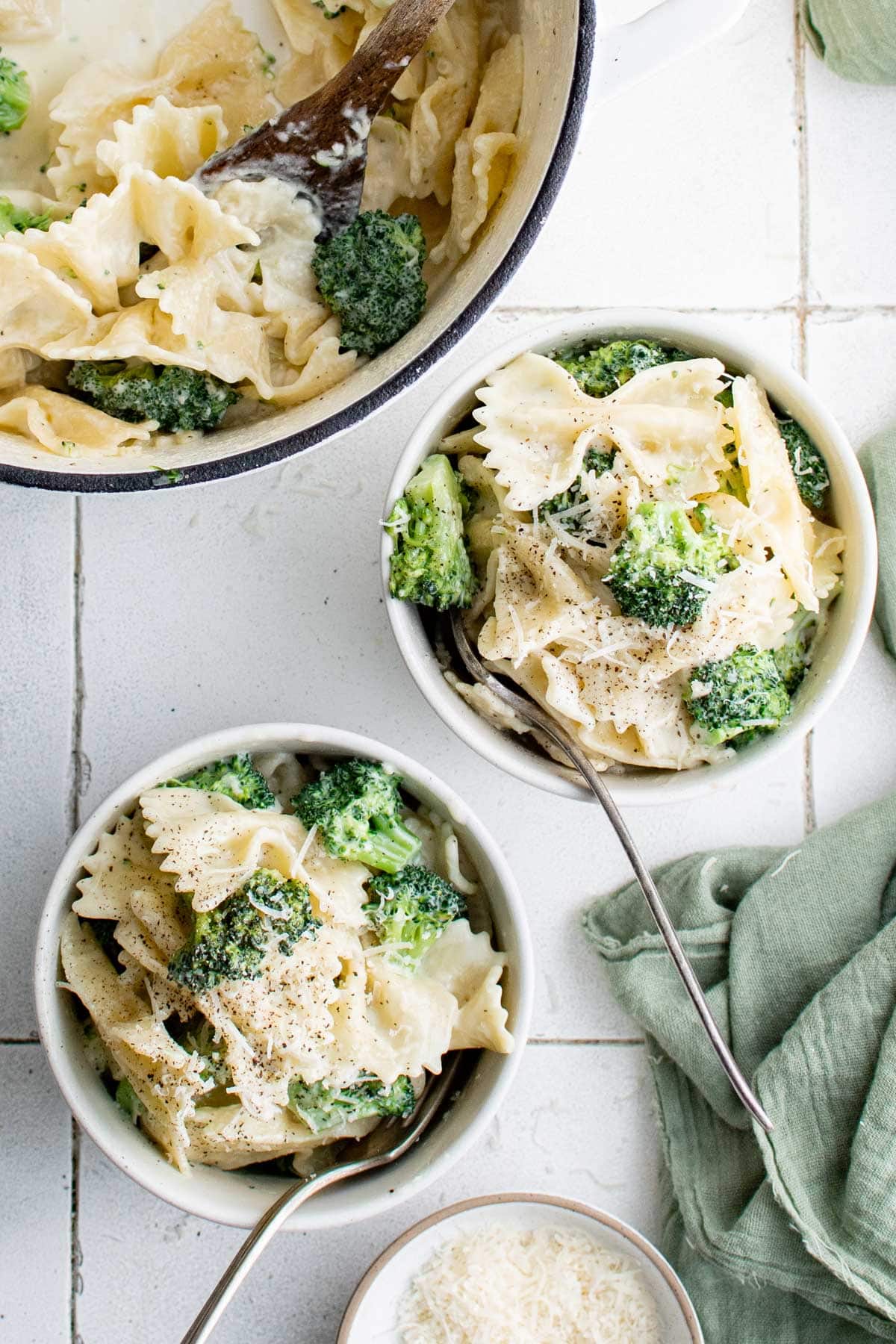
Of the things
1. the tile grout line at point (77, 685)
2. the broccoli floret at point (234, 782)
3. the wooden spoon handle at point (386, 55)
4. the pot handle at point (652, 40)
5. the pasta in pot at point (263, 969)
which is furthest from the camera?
the tile grout line at point (77, 685)

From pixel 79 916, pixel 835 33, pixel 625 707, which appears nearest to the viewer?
pixel 625 707

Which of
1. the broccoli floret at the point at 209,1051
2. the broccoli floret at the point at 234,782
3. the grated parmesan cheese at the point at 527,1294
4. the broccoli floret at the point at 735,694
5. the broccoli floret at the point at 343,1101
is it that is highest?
the broccoli floret at the point at 735,694

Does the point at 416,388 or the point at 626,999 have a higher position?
the point at 416,388

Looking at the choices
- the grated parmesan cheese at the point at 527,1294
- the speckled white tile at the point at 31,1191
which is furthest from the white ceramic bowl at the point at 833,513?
the speckled white tile at the point at 31,1191

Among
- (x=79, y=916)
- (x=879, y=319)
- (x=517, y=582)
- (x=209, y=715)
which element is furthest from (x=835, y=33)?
(x=79, y=916)

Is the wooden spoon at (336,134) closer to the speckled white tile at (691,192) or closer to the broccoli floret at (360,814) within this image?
the speckled white tile at (691,192)

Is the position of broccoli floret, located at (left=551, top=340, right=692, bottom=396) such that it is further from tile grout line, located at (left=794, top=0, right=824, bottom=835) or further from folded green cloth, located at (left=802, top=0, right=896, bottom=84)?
folded green cloth, located at (left=802, top=0, right=896, bottom=84)

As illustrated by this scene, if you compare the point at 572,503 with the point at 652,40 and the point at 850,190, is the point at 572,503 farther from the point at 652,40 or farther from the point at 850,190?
the point at 850,190

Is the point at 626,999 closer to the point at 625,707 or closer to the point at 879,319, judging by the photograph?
the point at 625,707
